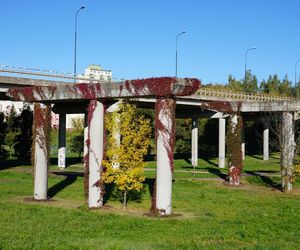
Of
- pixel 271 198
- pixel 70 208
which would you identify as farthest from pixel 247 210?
pixel 70 208

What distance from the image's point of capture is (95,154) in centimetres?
2181

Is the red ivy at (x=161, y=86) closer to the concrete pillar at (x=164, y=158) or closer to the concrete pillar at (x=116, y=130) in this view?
the concrete pillar at (x=164, y=158)

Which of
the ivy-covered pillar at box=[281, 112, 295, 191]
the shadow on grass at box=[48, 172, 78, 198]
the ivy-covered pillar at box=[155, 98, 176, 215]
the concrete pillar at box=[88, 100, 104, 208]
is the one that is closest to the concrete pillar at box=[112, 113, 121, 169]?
the concrete pillar at box=[88, 100, 104, 208]

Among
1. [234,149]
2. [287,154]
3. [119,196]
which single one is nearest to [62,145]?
[234,149]

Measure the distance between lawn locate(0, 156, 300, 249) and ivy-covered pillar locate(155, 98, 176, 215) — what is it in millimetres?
791

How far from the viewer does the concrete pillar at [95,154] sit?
2181 centimetres

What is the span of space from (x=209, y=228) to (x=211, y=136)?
6240cm

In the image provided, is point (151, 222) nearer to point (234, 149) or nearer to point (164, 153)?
point (164, 153)

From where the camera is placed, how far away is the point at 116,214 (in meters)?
20.0

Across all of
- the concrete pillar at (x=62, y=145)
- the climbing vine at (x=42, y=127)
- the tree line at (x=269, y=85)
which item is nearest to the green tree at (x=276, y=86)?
the tree line at (x=269, y=85)

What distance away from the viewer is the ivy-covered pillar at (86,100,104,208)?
71.6 ft

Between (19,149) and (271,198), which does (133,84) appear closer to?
(271,198)

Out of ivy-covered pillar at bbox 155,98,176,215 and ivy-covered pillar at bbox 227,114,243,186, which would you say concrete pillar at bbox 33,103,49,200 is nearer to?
ivy-covered pillar at bbox 155,98,176,215

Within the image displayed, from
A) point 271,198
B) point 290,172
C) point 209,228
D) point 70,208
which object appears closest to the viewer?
point 209,228
